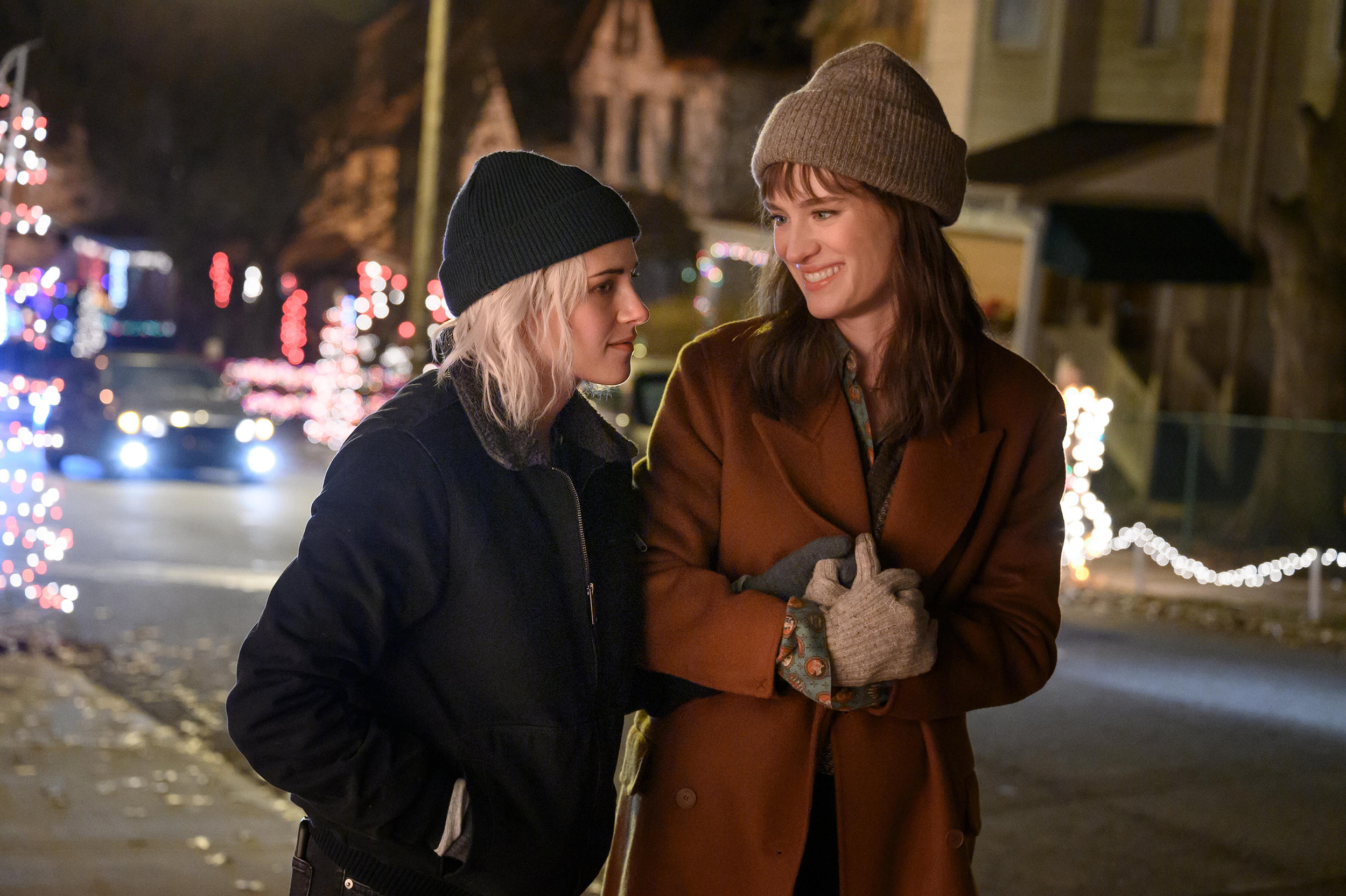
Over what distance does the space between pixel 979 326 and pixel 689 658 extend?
905 mm

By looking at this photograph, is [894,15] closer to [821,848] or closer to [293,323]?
[293,323]

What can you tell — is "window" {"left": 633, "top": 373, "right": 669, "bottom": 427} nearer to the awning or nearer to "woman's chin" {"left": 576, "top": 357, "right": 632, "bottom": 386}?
the awning

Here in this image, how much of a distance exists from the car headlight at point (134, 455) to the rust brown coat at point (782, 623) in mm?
16537

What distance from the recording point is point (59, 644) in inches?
340

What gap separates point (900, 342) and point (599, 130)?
125 feet

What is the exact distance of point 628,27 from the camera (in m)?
39.1

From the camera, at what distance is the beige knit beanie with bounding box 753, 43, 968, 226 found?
2.54m

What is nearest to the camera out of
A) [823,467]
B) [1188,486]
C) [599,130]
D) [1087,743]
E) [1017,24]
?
[823,467]

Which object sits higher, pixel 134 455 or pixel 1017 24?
pixel 1017 24

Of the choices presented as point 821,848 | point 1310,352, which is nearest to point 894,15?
point 1310,352

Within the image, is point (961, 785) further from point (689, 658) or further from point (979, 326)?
point (979, 326)

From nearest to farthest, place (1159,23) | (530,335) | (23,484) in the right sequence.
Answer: (530,335)
(23,484)
(1159,23)

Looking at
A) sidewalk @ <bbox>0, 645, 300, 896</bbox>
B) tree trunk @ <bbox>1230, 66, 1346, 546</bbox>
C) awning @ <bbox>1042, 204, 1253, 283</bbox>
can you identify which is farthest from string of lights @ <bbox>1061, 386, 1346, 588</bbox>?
sidewalk @ <bbox>0, 645, 300, 896</bbox>

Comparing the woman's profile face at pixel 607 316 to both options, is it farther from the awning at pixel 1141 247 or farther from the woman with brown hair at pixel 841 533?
the awning at pixel 1141 247
